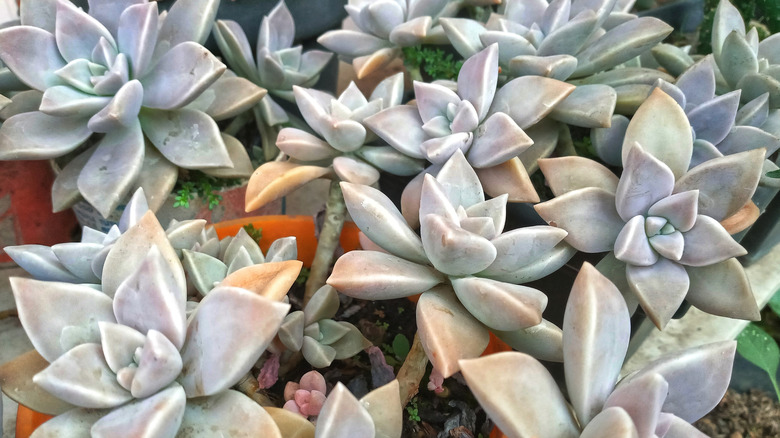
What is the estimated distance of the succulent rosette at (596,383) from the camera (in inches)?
15.2

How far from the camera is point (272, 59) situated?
88cm

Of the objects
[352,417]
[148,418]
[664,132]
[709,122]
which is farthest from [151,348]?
[709,122]

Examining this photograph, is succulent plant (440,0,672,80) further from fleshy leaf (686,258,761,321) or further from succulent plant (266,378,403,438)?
succulent plant (266,378,403,438)

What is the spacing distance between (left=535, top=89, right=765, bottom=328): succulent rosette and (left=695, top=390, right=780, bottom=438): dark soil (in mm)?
496

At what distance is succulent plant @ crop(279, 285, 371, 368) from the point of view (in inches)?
22.3

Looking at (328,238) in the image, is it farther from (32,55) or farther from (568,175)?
(32,55)

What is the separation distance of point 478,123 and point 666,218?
0.21 m

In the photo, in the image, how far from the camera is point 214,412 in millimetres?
433

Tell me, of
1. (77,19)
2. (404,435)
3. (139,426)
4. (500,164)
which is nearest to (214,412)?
(139,426)

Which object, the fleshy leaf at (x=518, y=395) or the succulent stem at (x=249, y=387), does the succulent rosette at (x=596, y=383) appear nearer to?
the fleshy leaf at (x=518, y=395)

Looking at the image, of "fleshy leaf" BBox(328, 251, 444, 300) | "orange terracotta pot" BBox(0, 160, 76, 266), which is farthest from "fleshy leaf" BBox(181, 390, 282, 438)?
"orange terracotta pot" BBox(0, 160, 76, 266)

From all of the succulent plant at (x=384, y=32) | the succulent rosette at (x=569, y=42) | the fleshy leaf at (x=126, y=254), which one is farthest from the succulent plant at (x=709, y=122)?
the fleshy leaf at (x=126, y=254)

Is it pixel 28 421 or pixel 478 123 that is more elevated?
pixel 478 123

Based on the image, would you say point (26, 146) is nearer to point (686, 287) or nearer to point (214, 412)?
point (214, 412)
